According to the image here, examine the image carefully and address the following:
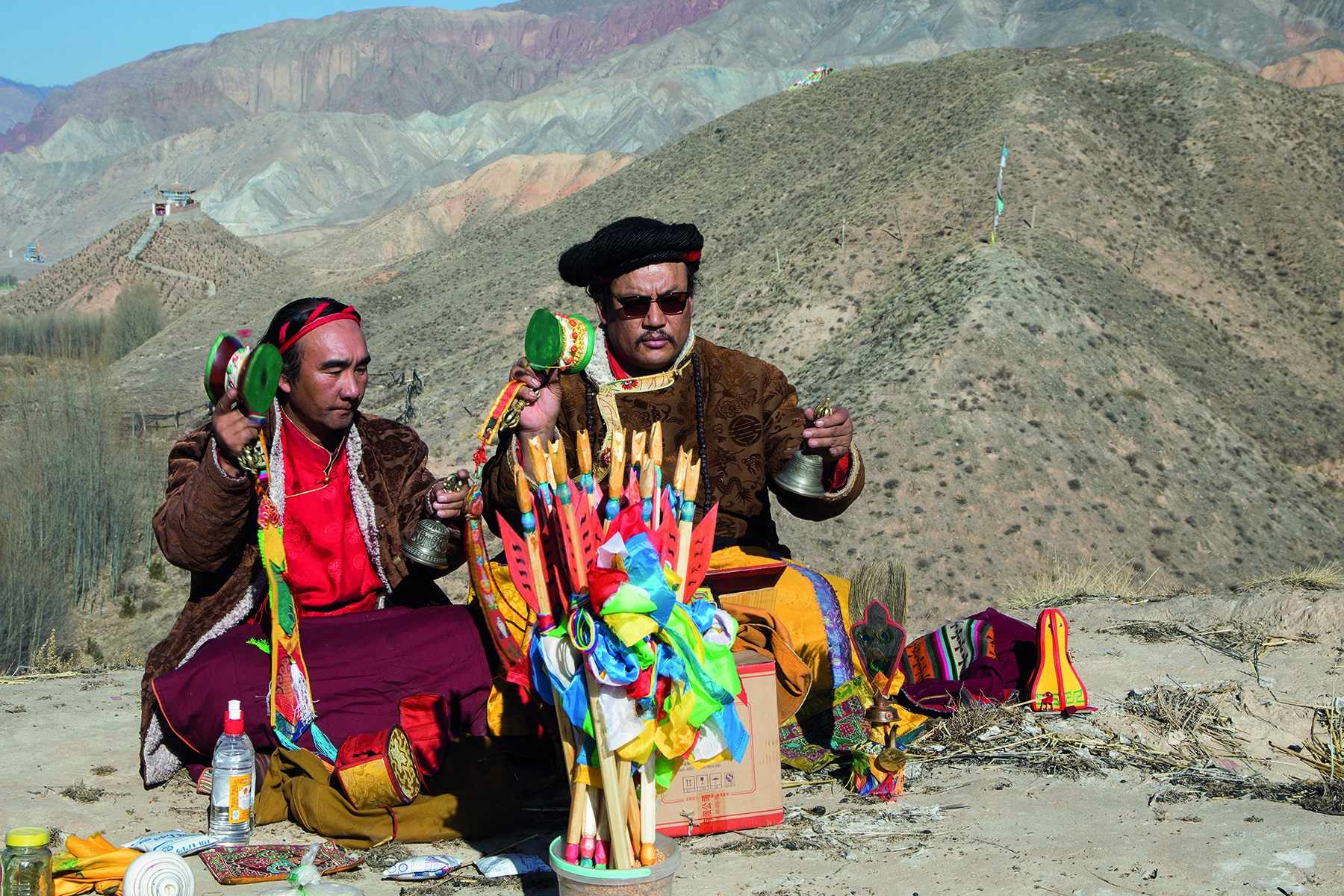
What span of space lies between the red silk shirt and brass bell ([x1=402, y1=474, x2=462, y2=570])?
37 cm

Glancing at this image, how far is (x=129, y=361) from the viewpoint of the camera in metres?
28.8

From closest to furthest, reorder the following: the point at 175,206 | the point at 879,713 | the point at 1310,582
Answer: the point at 879,713
the point at 1310,582
the point at 175,206

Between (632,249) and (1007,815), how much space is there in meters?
1.94

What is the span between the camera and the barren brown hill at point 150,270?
42.1 metres

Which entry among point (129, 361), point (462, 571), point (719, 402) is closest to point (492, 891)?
point (719, 402)

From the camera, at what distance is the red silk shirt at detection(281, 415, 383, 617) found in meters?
3.38

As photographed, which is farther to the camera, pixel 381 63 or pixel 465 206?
pixel 381 63

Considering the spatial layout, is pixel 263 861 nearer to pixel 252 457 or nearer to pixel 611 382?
pixel 252 457

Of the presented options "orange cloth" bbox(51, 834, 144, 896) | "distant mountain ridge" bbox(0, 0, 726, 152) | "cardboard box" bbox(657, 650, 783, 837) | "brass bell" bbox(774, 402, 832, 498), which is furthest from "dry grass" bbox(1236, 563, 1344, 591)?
"distant mountain ridge" bbox(0, 0, 726, 152)

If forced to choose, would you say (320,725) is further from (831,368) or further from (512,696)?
(831,368)

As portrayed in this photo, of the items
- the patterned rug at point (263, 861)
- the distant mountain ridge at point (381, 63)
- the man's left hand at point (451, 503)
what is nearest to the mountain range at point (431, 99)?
the distant mountain ridge at point (381, 63)

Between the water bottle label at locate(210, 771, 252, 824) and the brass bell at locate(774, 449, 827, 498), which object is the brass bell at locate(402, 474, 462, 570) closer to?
the water bottle label at locate(210, 771, 252, 824)

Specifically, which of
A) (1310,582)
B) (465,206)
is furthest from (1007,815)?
(465,206)

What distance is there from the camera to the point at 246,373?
262cm
